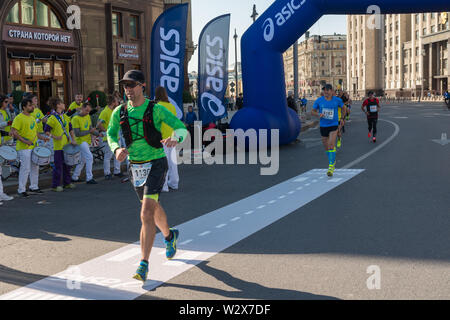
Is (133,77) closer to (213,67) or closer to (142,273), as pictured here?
(142,273)

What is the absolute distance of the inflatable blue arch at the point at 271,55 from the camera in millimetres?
15820

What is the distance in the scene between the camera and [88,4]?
27.6 meters

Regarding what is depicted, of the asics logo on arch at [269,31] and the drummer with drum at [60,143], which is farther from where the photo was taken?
the asics logo on arch at [269,31]

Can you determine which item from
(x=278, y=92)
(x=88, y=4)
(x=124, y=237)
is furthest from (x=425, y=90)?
(x=124, y=237)

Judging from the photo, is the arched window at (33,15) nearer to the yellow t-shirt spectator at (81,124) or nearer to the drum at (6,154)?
the yellow t-shirt spectator at (81,124)

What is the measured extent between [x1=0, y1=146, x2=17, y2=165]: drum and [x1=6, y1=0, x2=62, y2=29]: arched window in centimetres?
1596

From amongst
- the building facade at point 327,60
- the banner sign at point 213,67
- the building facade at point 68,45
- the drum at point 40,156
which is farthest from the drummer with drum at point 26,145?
the building facade at point 327,60

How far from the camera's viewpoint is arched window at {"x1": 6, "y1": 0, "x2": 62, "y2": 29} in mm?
24172

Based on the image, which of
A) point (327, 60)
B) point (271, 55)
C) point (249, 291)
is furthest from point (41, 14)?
point (327, 60)

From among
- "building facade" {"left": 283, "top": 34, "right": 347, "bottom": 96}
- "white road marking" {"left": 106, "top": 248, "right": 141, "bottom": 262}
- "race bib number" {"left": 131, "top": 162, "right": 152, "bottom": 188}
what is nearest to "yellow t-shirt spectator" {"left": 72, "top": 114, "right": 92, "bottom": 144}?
"white road marking" {"left": 106, "top": 248, "right": 141, "bottom": 262}

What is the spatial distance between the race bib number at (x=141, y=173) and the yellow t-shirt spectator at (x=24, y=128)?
18.2 ft

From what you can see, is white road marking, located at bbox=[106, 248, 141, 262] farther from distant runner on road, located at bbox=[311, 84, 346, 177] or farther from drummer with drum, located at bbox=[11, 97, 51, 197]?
distant runner on road, located at bbox=[311, 84, 346, 177]

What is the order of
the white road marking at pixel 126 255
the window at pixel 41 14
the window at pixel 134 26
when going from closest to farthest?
the white road marking at pixel 126 255 < the window at pixel 41 14 < the window at pixel 134 26

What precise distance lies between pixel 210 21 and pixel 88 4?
13651mm
